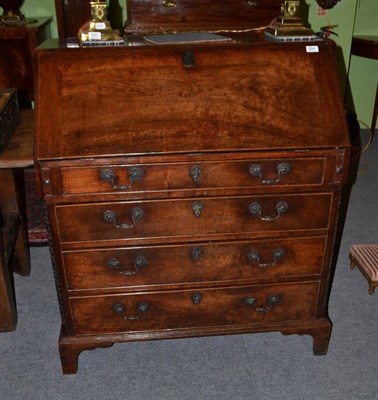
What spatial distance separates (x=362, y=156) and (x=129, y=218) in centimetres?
311

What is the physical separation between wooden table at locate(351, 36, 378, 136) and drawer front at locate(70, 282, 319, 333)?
292 cm

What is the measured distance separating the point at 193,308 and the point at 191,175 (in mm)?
601

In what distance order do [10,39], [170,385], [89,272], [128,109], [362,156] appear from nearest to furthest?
[128,109] → [89,272] → [170,385] → [10,39] → [362,156]

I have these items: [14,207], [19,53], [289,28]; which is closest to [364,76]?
[19,53]

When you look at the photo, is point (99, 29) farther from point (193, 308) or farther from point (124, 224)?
point (193, 308)

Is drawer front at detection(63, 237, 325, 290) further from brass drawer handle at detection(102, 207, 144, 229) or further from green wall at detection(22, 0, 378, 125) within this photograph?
green wall at detection(22, 0, 378, 125)

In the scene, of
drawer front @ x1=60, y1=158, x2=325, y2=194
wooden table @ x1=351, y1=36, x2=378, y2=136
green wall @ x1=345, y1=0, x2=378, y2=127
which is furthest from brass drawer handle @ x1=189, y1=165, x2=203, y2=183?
green wall @ x1=345, y1=0, x2=378, y2=127

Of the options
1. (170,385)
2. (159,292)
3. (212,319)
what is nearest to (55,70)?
(159,292)

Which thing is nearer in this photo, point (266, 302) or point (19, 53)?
point (266, 302)

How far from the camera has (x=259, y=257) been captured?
6.59 ft

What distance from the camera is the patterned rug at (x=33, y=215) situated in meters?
3.15

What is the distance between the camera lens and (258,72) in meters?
1.87

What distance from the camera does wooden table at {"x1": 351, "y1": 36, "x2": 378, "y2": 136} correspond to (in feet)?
14.2

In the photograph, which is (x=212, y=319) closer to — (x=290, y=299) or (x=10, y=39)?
(x=290, y=299)
